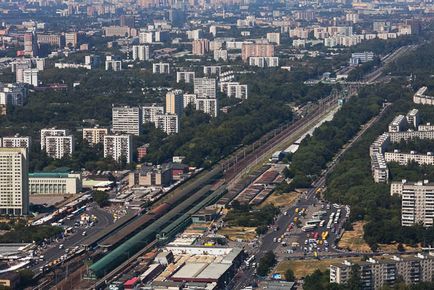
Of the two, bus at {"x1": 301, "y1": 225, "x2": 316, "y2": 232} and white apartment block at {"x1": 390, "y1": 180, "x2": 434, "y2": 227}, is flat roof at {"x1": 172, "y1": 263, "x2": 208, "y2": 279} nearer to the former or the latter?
bus at {"x1": 301, "y1": 225, "x2": 316, "y2": 232}

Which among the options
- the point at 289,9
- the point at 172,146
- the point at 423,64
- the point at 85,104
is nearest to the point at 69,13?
the point at 289,9

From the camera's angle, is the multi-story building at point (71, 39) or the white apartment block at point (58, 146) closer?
the white apartment block at point (58, 146)

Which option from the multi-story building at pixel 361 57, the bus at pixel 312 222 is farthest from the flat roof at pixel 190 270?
the multi-story building at pixel 361 57

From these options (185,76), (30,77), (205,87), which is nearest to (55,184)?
(205,87)

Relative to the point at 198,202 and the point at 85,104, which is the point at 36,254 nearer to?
the point at 198,202

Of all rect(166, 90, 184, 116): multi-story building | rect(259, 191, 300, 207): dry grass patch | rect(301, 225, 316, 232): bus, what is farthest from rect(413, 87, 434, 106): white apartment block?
rect(301, 225, 316, 232): bus

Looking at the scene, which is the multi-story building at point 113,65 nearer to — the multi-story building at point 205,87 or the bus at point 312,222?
the multi-story building at point 205,87
